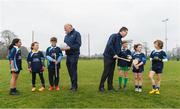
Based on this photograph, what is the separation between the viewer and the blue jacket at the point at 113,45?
38.3ft

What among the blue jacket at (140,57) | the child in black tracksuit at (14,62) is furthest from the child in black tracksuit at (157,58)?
the child in black tracksuit at (14,62)

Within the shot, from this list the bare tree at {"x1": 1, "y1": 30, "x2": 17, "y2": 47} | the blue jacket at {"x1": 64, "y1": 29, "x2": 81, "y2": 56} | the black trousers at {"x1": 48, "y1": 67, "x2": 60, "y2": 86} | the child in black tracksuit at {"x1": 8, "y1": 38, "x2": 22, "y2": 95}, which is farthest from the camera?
the bare tree at {"x1": 1, "y1": 30, "x2": 17, "y2": 47}

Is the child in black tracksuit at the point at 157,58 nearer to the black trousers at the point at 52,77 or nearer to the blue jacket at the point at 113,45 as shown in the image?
the blue jacket at the point at 113,45

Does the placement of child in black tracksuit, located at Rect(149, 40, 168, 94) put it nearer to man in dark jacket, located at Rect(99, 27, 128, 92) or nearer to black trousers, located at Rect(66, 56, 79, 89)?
man in dark jacket, located at Rect(99, 27, 128, 92)

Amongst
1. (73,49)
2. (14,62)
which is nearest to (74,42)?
(73,49)

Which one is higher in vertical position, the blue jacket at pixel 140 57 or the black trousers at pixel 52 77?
the blue jacket at pixel 140 57

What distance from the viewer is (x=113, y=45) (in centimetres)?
1170

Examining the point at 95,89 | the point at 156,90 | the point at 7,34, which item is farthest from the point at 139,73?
the point at 7,34

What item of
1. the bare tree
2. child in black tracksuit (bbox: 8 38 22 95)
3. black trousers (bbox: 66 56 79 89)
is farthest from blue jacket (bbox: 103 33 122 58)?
the bare tree

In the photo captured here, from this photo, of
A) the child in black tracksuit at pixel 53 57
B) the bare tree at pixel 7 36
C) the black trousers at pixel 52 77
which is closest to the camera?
the child in black tracksuit at pixel 53 57

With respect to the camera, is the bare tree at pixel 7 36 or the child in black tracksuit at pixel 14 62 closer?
the child in black tracksuit at pixel 14 62

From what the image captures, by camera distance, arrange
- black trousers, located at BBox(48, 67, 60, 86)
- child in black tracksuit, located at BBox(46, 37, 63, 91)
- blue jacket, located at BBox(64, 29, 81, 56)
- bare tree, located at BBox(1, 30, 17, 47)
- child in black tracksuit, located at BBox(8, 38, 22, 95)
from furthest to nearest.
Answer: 1. bare tree, located at BBox(1, 30, 17, 47)
2. black trousers, located at BBox(48, 67, 60, 86)
3. child in black tracksuit, located at BBox(46, 37, 63, 91)
4. blue jacket, located at BBox(64, 29, 81, 56)
5. child in black tracksuit, located at BBox(8, 38, 22, 95)

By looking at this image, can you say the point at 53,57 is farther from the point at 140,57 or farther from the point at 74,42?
the point at 140,57

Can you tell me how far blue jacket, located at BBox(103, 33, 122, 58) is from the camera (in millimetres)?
11664
